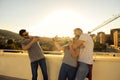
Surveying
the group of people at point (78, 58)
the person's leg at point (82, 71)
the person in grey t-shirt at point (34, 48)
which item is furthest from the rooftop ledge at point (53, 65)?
the person's leg at point (82, 71)

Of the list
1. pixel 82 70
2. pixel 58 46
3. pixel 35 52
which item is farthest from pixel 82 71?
pixel 35 52

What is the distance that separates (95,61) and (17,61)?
1899 millimetres

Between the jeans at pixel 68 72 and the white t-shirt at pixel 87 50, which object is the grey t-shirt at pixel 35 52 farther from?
the white t-shirt at pixel 87 50

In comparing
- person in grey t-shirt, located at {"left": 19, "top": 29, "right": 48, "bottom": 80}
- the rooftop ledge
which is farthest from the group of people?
the rooftop ledge

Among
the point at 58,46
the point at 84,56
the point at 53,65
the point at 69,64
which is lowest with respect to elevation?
the point at 53,65

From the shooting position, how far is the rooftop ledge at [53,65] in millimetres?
3678

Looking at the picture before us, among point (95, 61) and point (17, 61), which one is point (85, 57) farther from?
point (17, 61)

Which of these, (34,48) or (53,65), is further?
(53,65)

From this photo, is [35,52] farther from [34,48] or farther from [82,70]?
[82,70]

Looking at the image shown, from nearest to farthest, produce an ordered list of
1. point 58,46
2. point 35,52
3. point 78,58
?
point 78,58, point 58,46, point 35,52

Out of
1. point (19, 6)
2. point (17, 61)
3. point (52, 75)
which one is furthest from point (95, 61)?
point (19, 6)

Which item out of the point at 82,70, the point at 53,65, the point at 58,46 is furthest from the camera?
the point at 53,65

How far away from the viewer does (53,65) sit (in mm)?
4207

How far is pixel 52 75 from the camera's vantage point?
4246 millimetres
